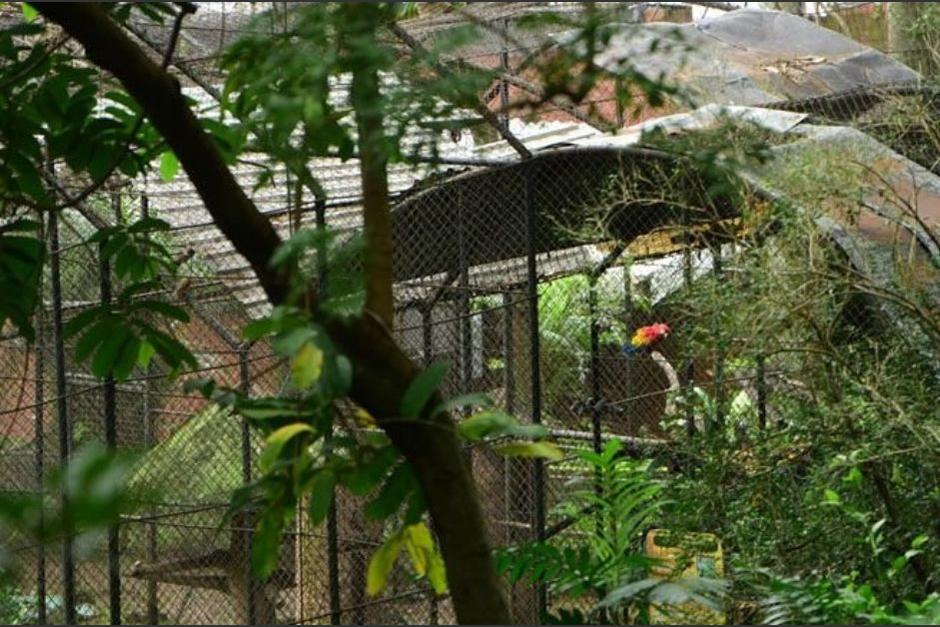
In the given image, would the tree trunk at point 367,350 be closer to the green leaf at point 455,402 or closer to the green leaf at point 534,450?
the green leaf at point 455,402

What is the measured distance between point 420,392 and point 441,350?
6.03 metres

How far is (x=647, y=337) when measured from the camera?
23.2 ft

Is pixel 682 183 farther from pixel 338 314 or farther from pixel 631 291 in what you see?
pixel 338 314

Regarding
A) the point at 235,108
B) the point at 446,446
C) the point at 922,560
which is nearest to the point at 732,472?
the point at 922,560

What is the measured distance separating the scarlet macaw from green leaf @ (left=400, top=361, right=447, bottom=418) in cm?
534

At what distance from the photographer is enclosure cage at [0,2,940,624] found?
627cm

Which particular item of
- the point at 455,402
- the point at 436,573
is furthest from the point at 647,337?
the point at 455,402

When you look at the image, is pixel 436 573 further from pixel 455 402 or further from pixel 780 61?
pixel 780 61

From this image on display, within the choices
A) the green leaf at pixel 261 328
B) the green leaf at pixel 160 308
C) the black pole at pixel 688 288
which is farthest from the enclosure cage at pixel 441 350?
the green leaf at pixel 261 328

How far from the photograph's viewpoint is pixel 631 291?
23.3 feet

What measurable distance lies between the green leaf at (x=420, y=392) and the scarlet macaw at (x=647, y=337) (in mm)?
5339

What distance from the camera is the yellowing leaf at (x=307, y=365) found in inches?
65.6

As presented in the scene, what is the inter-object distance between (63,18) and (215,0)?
1.51 m

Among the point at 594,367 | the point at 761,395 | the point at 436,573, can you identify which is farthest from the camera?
the point at 594,367
